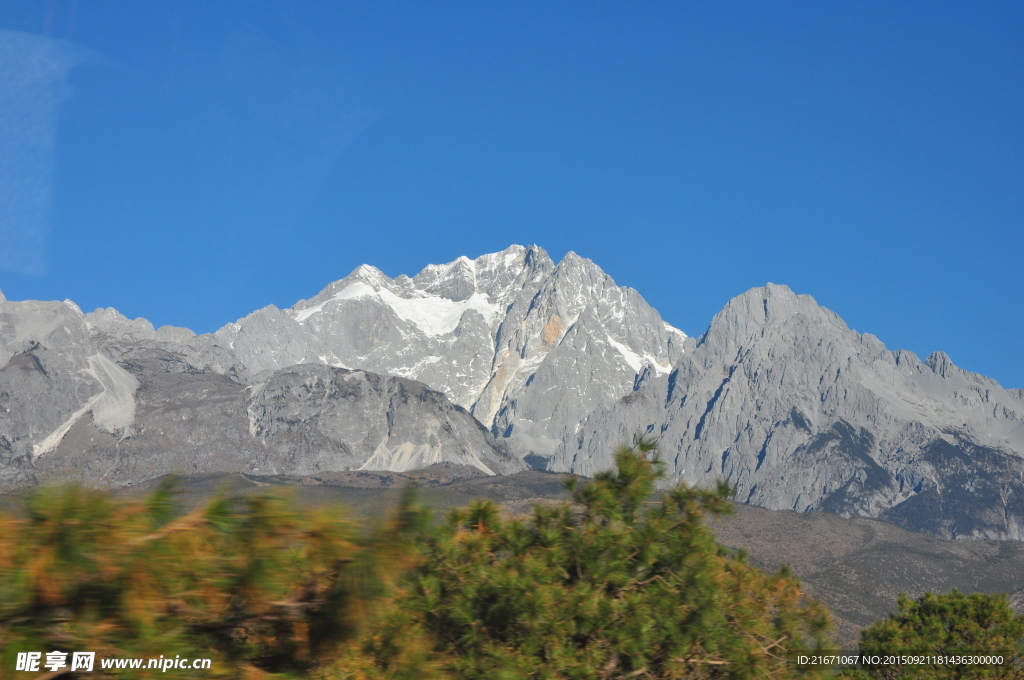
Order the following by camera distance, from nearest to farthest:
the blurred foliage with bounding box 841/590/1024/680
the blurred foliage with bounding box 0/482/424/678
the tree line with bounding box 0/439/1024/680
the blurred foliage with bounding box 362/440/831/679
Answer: the blurred foliage with bounding box 0/482/424/678 → the tree line with bounding box 0/439/1024/680 → the blurred foliage with bounding box 362/440/831/679 → the blurred foliage with bounding box 841/590/1024/680

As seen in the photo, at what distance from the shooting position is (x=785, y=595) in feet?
70.5

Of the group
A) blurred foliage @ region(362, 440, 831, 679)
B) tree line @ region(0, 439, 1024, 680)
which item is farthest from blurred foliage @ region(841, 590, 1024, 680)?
blurred foliage @ region(362, 440, 831, 679)

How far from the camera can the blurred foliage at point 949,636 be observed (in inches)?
918

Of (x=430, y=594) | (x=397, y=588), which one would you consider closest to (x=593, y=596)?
(x=430, y=594)

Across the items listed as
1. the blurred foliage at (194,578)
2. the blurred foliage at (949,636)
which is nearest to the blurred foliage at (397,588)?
the blurred foliage at (194,578)

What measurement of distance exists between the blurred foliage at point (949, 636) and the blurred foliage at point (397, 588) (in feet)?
21.2

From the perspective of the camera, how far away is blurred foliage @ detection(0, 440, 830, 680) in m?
6.02

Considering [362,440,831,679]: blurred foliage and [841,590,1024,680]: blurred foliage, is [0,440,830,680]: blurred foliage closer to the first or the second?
[362,440,831,679]: blurred foliage

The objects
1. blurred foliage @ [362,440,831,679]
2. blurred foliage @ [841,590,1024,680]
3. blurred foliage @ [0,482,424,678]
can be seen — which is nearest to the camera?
blurred foliage @ [0,482,424,678]

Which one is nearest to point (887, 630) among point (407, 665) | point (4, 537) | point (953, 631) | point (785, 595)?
point (953, 631)

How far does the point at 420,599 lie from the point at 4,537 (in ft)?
28.0

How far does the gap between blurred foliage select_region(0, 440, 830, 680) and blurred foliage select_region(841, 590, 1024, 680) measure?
647 cm

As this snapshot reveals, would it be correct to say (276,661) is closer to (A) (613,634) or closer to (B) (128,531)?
(B) (128,531)

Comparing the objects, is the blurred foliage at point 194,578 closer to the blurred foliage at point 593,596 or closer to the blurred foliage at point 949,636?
the blurred foliage at point 593,596
